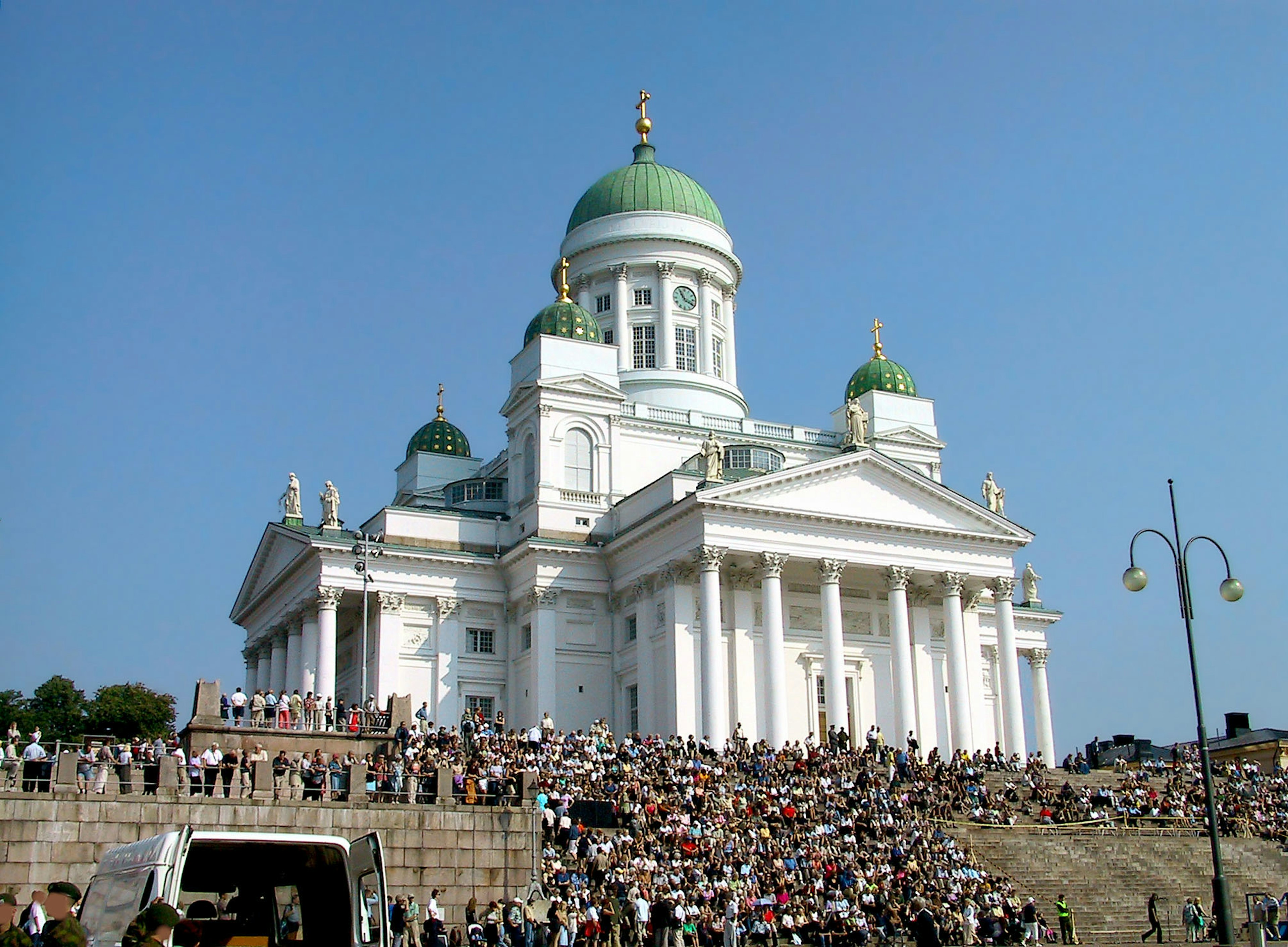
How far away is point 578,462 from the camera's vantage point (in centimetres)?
5416

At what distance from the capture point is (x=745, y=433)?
191 feet

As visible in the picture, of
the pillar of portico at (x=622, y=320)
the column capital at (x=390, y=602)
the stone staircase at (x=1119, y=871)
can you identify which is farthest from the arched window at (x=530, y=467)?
the stone staircase at (x=1119, y=871)

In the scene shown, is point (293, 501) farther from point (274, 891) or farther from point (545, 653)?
point (274, 891)

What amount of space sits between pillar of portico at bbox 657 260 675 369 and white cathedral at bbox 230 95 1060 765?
3.01 ft

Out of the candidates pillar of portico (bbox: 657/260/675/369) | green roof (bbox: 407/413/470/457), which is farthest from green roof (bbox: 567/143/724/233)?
green roof (bbox: 407/413/470/457)

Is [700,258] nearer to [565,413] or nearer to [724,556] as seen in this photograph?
[565,413]

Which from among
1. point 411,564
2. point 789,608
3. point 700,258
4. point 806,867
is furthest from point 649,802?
point 700,258

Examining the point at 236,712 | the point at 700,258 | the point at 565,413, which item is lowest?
the point at 236,712

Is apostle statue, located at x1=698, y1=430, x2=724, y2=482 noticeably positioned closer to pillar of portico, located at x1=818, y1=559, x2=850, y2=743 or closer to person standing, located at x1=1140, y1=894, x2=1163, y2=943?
pillar of portico, located at x1=818, y1=559, x2=850, y2=743

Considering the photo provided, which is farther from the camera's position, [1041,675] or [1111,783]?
[1041,675]

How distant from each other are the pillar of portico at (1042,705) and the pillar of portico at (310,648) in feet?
95.6

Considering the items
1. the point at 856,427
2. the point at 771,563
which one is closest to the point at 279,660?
the point at 771,563

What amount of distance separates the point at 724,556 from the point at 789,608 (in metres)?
4.75

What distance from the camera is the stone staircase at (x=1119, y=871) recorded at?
3381 cm
